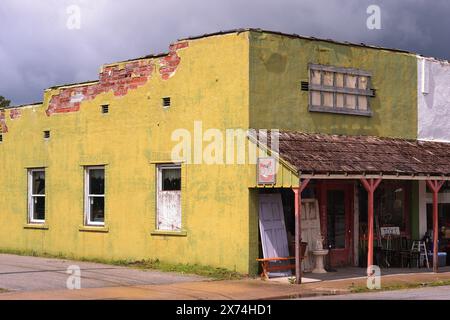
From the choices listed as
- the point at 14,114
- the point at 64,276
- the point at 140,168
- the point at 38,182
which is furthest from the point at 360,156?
the point at 14,114

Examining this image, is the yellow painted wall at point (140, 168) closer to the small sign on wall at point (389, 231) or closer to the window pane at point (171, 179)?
the window pane at point (171, 179)

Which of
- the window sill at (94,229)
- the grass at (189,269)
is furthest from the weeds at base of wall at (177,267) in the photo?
the window sill at (94,229)

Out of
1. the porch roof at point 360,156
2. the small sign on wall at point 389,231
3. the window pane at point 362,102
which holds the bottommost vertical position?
the small sign on wall at point 389,231

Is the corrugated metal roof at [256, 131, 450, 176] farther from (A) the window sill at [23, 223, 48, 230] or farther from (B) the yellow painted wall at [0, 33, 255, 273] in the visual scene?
(A) the window sill at [23, 223, 48, 230]

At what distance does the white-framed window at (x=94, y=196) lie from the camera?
23.2m

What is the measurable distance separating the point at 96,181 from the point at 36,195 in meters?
3.19

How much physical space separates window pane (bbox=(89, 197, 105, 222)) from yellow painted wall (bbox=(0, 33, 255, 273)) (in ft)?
1.24

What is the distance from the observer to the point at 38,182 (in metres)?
25.8

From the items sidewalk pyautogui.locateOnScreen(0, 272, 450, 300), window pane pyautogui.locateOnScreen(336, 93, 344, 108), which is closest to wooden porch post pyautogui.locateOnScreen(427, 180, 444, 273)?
sidewalk pyautogui.locateOnScreen(0, 272, 450, 300)

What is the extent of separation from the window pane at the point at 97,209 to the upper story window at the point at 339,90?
6916 mm

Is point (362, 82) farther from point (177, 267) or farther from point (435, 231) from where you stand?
point (177, 267)

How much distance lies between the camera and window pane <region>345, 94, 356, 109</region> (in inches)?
846

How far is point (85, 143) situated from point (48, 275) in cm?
561
